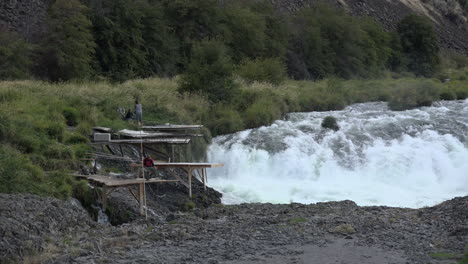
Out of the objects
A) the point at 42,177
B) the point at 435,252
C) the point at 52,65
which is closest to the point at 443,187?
the point at 435,252

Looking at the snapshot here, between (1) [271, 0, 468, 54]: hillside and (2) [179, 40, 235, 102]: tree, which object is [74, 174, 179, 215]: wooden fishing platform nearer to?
(2) [179, 40, 235, 102]: tree

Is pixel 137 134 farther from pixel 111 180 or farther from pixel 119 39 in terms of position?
pixel 119 39

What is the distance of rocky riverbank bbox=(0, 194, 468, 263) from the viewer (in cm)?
1397

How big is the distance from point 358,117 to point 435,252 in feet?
69.5

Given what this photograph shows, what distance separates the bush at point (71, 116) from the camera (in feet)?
82.3

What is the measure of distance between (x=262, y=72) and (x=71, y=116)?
18812 millimetres

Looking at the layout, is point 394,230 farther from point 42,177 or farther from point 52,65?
point 52,65

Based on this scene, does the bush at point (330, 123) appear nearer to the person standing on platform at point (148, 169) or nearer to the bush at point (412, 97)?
the bush at point (412, 97)

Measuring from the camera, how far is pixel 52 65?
39312 millimetres

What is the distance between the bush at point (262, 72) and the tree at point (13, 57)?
1240cm

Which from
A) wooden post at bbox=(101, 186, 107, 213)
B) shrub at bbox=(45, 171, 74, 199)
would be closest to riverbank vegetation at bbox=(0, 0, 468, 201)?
shrub at bbox=(45, 171, 74, 199)

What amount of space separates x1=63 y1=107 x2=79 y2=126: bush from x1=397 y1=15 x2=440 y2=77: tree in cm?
5277

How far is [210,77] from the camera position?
3388 centimetres

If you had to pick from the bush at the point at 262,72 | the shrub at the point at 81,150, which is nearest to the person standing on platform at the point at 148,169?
the shrub at the point at 81,150
